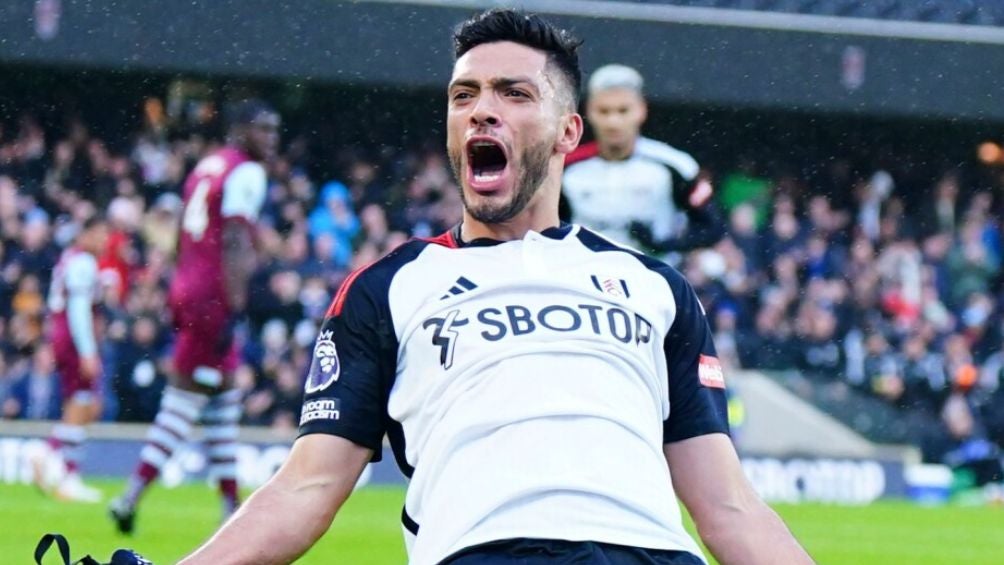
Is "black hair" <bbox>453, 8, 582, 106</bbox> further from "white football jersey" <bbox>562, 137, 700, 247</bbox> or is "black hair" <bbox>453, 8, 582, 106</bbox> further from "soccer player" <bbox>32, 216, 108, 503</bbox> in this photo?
"soccer player" <bbox>32, 216, 108, 503</bbox>

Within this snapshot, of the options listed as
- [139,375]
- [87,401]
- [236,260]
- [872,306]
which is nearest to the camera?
[236,260]

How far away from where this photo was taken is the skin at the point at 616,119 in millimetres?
7891

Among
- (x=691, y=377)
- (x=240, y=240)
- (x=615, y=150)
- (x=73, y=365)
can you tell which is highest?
(x=615, y=150)

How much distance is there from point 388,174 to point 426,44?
5.21ft

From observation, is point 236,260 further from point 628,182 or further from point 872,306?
point 872,306

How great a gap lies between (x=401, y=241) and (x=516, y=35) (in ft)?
43.2

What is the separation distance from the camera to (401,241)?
667 inches

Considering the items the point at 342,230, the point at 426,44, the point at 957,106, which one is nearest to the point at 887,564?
Result: the point at 342,230

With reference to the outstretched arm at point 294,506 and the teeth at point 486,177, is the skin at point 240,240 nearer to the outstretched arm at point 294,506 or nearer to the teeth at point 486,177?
A: the teeth at point 486,177

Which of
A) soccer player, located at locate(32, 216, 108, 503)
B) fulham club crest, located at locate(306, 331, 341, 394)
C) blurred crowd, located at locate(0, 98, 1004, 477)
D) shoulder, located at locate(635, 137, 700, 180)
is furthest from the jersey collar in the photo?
blurred crowd, located at locate(0, 98, 1004, 477)

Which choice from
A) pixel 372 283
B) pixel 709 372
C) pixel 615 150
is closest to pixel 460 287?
pixel 372 283

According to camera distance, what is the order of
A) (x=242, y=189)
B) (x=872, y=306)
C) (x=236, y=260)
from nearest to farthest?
(x=242, y=189) < (x=236, y=260) < (x=872, y=306)

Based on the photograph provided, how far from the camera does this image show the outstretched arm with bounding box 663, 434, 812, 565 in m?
3.57

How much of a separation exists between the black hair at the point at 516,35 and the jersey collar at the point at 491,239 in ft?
0.98
